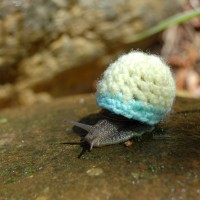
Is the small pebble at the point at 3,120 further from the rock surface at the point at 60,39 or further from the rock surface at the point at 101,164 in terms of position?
the rock surface at the point at 60,39

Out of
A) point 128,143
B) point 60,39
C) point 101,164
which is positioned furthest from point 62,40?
point 101,164

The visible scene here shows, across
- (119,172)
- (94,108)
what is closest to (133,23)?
(94,108)

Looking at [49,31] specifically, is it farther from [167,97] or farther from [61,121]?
[167,97]

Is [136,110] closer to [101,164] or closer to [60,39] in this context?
[101,164]

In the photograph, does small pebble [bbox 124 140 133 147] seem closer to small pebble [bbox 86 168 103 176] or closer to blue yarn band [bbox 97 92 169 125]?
blue yarn band [bbox 97 92 169 125]

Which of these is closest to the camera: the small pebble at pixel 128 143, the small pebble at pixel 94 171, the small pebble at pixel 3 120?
the small pebble at pixel 94 171

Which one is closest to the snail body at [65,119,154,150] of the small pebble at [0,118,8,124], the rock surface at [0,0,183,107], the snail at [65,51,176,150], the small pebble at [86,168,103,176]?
the snail at [65,51,176,150]

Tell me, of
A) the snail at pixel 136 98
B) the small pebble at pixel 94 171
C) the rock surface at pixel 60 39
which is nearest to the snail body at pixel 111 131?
the snail at pixel 136 98
